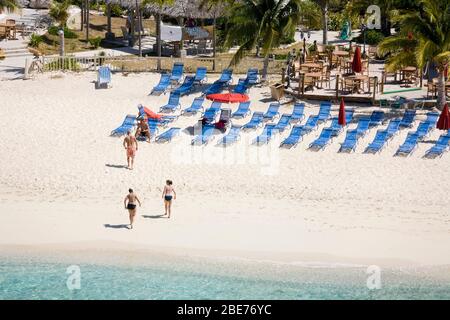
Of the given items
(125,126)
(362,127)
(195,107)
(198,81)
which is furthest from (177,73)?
(362,127)

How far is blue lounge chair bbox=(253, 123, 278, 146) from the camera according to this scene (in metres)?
26.8

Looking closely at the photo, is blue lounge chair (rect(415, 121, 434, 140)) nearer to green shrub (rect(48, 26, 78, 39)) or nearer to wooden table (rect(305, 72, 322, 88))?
wooden table (rect(305, 72, 322, 88))

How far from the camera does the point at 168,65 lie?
3809cm

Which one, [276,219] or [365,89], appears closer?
[276,219]

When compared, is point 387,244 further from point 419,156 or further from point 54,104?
point 54,104

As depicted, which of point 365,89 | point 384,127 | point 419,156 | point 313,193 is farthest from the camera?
point 365,89

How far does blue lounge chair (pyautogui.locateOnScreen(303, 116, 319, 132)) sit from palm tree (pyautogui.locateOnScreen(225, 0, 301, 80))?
5.95 metres

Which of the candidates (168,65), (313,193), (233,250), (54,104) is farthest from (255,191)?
(168,65)

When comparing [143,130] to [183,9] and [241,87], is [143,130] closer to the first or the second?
[241,87]

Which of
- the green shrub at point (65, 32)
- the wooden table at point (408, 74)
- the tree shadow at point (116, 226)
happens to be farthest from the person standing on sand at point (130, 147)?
the green shrub at point (65, 32)

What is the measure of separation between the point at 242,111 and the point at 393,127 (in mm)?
5109

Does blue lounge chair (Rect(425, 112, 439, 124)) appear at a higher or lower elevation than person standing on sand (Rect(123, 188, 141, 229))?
higher

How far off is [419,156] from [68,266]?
10.8 metres

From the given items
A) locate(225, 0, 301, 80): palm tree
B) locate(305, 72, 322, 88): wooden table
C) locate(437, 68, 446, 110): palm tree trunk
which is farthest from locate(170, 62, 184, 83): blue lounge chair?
locate(437, 68, 446, 110): palm tree trunk
